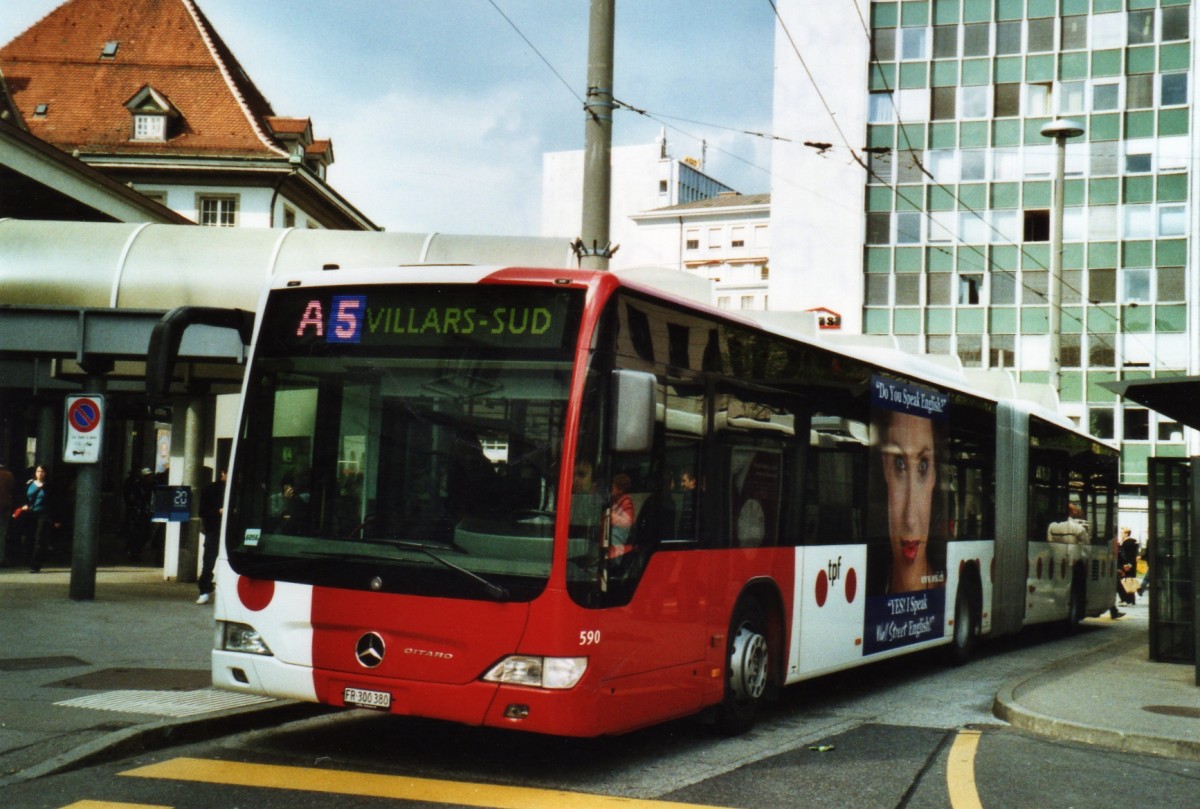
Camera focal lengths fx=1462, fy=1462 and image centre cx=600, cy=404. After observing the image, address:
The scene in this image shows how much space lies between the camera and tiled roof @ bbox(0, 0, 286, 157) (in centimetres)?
5212

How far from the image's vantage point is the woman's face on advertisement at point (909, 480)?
12.5 meters

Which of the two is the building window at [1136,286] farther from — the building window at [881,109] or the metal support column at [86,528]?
the metal support column at [86,528]

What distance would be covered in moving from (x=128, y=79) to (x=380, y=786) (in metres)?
51.0

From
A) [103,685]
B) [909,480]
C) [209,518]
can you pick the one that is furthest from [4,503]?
[909,480]

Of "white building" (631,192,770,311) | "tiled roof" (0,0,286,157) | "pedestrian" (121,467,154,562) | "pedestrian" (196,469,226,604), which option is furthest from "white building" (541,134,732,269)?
"pedestrian" (196,469,226,604)

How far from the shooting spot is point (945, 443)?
46.8 ft

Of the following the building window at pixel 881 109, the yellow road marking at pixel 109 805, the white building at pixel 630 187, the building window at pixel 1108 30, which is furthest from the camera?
the white building at pixel 630 187

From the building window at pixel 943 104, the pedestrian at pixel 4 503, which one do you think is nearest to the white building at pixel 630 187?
the building window at pixel 943 104

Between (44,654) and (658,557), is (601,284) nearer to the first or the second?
(658,557)

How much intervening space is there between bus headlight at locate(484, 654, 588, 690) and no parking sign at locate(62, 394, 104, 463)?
9.29 metres

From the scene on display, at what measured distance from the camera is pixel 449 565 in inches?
299

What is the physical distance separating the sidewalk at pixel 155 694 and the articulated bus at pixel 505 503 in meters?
0.79

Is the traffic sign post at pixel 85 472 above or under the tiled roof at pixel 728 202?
under

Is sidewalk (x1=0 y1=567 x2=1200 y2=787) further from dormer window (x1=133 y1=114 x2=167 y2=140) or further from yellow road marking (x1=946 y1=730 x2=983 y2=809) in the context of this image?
dormer window (x1=133 y1=114 x2=167 y2=140)
